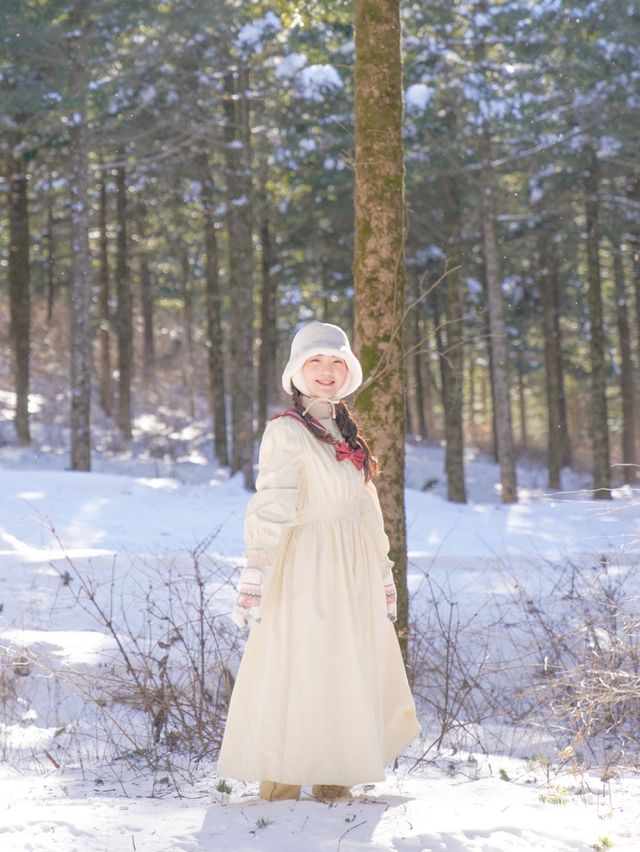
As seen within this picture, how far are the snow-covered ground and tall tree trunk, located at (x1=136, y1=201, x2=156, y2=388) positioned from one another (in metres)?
12.4

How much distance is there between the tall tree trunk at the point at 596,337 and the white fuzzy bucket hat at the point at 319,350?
14.3 meters

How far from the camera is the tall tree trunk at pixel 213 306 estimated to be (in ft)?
63.0

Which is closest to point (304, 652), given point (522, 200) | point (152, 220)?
point (522, 200)

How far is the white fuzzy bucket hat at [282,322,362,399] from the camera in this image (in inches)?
170

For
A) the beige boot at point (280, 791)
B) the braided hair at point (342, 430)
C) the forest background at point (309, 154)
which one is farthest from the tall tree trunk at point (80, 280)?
the beige boot at point (280, 791)

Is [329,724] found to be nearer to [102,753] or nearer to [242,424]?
[102,753]

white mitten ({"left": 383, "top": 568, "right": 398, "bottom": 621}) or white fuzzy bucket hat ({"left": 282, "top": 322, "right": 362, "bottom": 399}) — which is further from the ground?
white fuzzy bucket hat ({"left": 282, "top": 322, "right": 362, "bottom": 399})

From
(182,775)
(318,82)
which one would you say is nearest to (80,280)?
(318,82)

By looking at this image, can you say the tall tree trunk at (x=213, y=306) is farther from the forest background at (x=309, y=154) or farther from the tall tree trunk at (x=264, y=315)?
the tall tree trunk at (x=264, y=315)

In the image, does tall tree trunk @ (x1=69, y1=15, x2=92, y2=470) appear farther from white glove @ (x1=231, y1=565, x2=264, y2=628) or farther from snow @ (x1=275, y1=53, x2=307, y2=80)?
white glove @ (x1=231, y1=565, x2=264, y2=628)

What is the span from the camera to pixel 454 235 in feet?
57.1

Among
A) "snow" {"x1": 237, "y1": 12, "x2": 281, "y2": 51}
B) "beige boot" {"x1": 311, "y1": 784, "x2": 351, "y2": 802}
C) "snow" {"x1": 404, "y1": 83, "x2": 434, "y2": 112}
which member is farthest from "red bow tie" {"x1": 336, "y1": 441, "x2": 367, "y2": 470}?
"snow" {"x1": 237, "y1": 12, "x2": 281, "y2": 51}

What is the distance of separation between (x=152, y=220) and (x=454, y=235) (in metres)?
10.0

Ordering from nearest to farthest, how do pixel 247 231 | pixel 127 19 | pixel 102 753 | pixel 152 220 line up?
pixel 102 753
pixel 127 19
pixel 247 231
pixel 152 220
